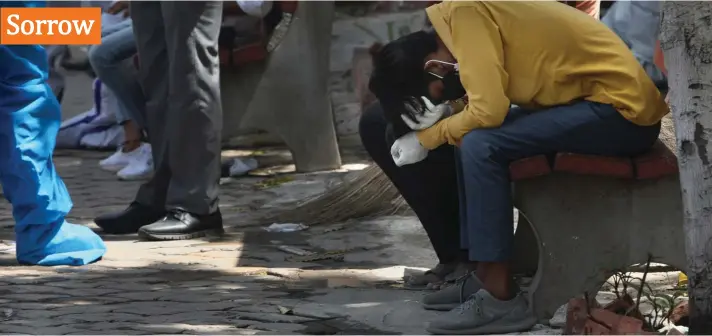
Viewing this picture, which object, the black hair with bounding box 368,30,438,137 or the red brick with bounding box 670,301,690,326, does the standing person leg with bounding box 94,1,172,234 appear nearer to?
the black hair with bounding box 368,30,438,137

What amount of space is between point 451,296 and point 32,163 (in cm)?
166

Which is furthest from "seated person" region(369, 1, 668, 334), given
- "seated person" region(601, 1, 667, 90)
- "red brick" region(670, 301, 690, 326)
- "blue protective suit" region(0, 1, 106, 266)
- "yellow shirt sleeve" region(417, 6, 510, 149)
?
"seated person" region(601, 1, 667, 90)

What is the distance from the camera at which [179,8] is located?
17.8 ft

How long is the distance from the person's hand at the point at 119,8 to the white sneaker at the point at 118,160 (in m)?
0.77

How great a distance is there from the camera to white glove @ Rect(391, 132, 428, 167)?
4.20 metres

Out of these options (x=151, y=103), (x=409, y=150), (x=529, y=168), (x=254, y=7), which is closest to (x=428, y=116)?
(x=409, y=150)

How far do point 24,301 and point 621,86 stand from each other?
2012 millimetres

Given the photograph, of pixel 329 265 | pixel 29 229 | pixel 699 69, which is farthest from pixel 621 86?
pixel 29 229

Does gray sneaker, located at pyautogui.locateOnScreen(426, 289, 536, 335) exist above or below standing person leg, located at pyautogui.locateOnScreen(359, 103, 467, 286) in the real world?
below

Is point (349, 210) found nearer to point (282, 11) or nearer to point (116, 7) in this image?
point (282, 11)

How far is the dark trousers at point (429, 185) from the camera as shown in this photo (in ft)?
14.6

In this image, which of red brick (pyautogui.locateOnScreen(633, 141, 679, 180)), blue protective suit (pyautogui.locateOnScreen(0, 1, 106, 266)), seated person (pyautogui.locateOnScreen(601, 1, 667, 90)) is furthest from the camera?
seated person (pyautogui.locateOnScreen(601, 1, 667, 90))

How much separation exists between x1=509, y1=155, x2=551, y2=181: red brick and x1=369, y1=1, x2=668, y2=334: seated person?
22mm

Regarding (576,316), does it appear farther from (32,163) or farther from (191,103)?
(191,103)
